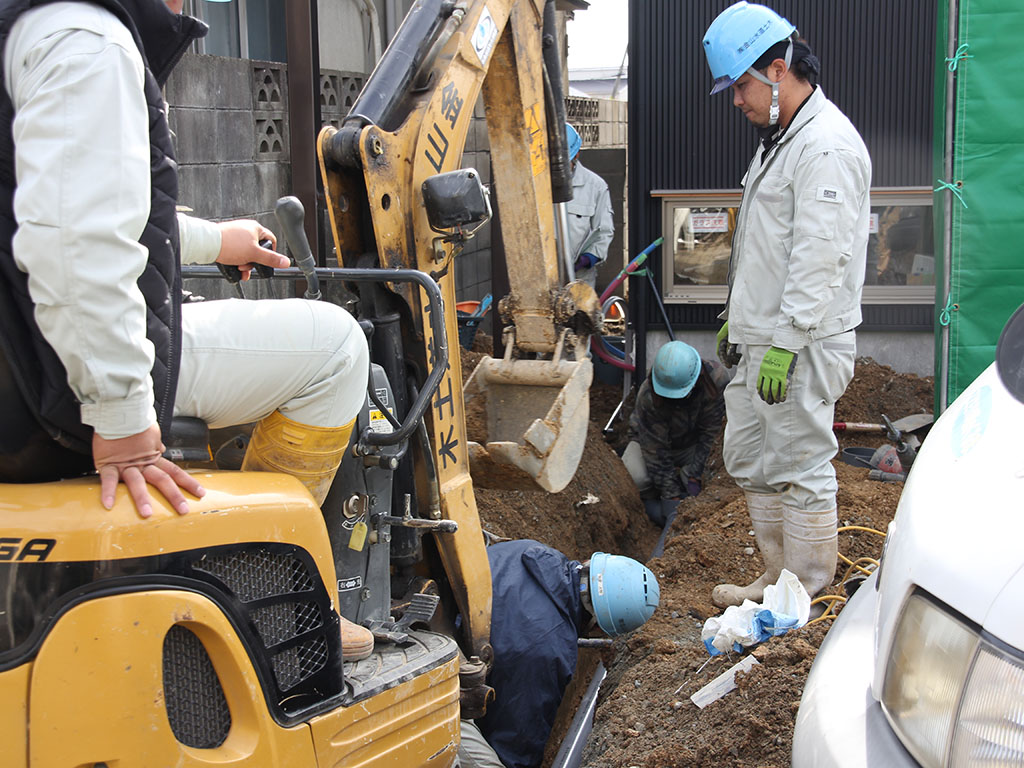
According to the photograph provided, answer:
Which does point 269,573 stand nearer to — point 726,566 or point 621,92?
point 726,566

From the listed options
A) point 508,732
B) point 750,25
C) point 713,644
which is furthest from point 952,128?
point 508,732

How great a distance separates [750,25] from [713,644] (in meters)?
2.52

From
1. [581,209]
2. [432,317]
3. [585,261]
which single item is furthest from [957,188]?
[432,317]

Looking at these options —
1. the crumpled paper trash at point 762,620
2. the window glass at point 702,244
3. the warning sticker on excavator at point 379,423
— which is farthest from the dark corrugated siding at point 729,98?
the warning sticker on excavator at point 379,423

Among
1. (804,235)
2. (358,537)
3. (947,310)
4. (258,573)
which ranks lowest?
(358,537)

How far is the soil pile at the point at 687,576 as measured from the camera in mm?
3188

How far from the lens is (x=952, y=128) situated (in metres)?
5.62

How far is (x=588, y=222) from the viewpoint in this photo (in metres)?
8.80

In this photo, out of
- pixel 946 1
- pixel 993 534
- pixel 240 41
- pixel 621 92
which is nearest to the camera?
pixel 993 534

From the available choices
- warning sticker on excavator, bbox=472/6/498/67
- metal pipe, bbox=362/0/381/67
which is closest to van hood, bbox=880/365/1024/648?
warning sticker on excavator, bbox=472/6/498/67

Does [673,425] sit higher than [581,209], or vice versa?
[581,209]

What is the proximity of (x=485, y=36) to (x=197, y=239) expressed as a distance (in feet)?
5.05

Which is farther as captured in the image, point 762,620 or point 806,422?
point 806,422

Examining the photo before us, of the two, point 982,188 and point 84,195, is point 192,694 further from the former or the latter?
point 982,188
